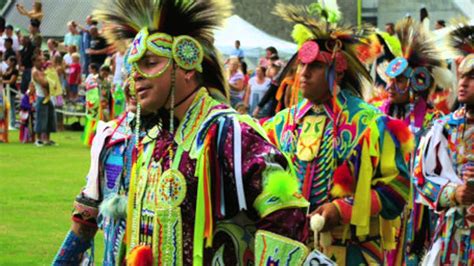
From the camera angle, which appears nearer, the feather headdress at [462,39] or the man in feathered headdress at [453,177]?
the man in feathered headdress at [453,177]

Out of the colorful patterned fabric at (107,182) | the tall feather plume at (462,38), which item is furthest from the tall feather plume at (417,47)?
the colorful patterned fabric at (107,182)

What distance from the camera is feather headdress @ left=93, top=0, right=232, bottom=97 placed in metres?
4.58

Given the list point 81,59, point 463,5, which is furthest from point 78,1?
point 463,5

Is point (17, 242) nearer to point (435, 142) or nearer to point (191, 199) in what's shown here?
point (435, 142)

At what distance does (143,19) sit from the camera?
184 inches

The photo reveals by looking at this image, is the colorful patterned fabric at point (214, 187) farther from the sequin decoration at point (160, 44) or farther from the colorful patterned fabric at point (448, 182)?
the colorful patterned fabric at point (448, 182)

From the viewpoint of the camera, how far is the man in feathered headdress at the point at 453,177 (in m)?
7.11

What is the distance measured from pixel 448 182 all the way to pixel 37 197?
7672 mm

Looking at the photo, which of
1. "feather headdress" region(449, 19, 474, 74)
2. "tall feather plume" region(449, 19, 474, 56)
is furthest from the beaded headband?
"tall feather plume" region(449, 19, 474, 56)

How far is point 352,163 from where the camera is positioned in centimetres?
660

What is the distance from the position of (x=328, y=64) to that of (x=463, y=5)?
22.0 m

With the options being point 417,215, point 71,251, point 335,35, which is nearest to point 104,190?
point 71,251

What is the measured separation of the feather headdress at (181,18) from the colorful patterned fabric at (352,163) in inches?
77.6

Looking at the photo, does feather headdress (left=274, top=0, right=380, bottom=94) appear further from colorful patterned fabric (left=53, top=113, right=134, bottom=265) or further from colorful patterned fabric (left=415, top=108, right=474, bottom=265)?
colorful patterned fabric (left=53, top=113, right=134, bottom=265)
